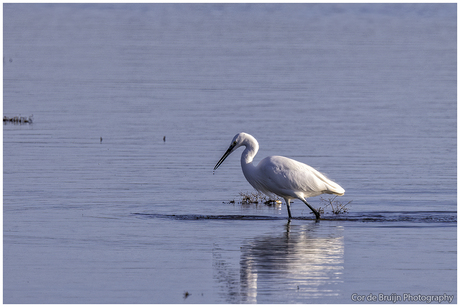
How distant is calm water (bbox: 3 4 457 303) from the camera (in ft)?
31.9

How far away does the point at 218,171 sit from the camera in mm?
17469

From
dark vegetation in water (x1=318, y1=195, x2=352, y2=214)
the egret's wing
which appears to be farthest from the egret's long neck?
dark vegetation in water (x1=318, y1=195, x2=352, y2=214)

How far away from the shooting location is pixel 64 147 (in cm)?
1941

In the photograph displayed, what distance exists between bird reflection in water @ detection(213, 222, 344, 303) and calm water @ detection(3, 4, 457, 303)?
3cm

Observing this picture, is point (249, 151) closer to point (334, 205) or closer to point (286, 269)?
point (334, 205)

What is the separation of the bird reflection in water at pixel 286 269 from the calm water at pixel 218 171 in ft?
0.10

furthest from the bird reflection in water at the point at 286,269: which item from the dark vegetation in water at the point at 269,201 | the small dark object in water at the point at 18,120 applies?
the small dark object in water at the point at 18,120

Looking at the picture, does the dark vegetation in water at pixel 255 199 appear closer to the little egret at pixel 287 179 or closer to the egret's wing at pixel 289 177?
the little egret at pixel 287 179

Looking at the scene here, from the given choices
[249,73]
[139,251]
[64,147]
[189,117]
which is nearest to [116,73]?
[249,73]

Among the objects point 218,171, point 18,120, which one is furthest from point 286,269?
point 18,120

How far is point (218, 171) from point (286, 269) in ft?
24.8

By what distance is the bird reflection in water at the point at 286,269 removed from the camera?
29.5ft

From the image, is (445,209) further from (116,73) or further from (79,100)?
(116,73)

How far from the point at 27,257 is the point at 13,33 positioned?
135ft
